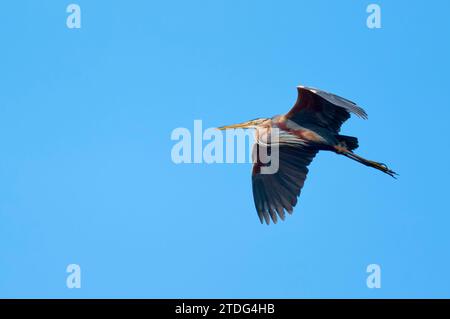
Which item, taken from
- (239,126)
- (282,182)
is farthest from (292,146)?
(239,126)

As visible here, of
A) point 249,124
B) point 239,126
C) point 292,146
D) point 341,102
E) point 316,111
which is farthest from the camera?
point 239,126

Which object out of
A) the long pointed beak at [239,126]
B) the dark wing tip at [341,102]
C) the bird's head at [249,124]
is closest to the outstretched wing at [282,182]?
the bird's head at [249,124]

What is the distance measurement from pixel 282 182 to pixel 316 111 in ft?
4.39

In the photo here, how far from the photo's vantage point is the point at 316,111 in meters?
14.4

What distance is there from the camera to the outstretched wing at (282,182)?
14.9 m

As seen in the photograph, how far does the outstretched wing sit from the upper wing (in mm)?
541

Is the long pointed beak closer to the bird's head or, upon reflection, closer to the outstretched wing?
the bird's head

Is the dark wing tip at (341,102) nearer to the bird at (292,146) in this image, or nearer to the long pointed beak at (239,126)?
the bird at (292,146)

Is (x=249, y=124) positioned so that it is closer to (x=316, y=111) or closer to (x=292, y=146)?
Answer: (x=292, y=146)

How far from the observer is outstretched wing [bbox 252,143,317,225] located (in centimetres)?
1490
